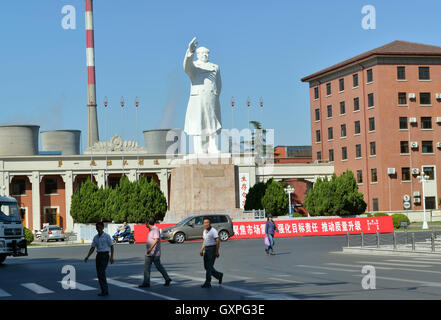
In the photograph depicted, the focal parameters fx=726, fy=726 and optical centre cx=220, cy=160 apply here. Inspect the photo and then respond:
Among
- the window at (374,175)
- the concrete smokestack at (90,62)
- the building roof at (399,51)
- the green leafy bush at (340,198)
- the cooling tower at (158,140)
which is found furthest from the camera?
the cooling tower at (158,140)

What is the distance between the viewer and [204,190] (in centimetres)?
4303

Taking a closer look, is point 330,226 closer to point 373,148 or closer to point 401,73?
point 373,148

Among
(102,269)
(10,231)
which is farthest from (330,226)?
(102,269)

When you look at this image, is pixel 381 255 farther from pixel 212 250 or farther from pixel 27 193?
pixel 27 193

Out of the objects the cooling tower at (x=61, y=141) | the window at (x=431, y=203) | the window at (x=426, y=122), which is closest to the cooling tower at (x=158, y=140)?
the cooling tower at (x=61, y=141)

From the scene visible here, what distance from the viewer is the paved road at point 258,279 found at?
14.0 m

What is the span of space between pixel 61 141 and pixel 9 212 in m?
66.4

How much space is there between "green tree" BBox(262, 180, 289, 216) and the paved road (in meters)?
24.7

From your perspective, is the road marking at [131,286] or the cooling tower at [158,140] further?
the cooling tower at [158,140]

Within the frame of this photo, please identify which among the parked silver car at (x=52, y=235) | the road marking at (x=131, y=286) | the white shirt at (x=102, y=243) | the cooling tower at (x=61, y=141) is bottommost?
the parked silver car at (x=52, y=235)

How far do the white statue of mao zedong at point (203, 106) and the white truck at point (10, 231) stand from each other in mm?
17987

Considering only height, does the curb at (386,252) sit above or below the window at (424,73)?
below

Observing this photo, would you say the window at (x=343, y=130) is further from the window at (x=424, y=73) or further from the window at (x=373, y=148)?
the window at (x=424, y=73)
